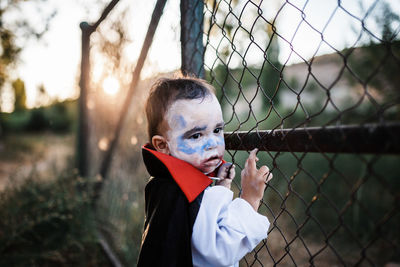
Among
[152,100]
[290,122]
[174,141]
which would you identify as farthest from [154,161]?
[290,122]

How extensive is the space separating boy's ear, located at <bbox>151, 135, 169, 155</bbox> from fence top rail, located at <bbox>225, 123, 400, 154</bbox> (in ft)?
1.31

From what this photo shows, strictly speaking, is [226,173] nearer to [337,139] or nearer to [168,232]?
[168,232]

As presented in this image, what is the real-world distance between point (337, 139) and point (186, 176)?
0.58m

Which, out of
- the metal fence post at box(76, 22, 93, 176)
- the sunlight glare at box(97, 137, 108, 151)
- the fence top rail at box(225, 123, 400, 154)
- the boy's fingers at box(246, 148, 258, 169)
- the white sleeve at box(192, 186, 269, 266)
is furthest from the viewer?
the sunlight glare at box(97, 137, 108, 151)

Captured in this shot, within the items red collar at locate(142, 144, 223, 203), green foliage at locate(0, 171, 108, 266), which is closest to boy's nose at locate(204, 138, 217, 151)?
red collar at locate(142, 144, 223, 203)

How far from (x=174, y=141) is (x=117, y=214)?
2895 millimetres

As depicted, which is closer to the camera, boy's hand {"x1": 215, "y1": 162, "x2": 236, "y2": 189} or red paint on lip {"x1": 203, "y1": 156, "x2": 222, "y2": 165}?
red paint on lip {"x1": 203, "y1": 156, "x2": 222, "y2": 165}

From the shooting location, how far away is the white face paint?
1.21m

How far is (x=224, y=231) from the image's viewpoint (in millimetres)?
1072

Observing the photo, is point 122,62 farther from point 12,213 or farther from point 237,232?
point 237,232

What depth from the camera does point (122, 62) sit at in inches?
121

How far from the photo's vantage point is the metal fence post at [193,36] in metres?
1.73

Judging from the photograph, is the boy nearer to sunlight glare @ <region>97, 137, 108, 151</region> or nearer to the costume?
the costume

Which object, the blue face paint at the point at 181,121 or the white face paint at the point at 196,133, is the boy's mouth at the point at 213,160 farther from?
the blue face paint at the point at 181,121
